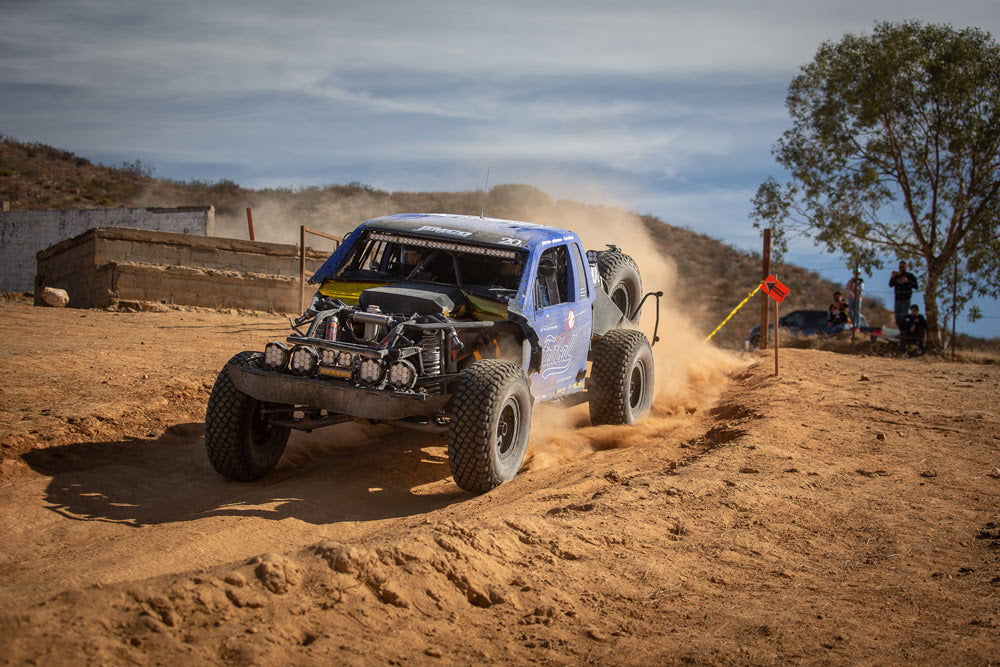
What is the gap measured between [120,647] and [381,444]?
491 centimetres

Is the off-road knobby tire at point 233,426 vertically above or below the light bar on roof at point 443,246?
below

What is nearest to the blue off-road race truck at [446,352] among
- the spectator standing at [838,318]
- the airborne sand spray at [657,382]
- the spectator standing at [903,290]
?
the airborne sand spray at [657,382]

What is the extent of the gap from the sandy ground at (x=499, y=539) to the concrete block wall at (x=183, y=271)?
7.52 meters

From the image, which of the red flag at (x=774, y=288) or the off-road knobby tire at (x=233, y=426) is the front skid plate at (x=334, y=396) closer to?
the off-road knobby tire at (x=233, y=426)

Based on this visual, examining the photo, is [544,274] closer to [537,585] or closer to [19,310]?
[537,585]

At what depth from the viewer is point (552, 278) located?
8.20 meters

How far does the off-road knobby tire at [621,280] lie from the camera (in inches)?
395

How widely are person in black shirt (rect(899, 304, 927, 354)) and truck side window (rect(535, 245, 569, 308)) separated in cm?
1432

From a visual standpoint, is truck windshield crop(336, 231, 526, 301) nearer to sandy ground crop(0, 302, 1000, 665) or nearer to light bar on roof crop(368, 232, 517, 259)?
light bar on roof crop(368, 232, 517, 259)

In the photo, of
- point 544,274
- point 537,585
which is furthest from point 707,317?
point 537,585

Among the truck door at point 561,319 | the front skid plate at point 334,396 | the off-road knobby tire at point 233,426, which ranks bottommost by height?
the off-road knobby tire at point 233,426

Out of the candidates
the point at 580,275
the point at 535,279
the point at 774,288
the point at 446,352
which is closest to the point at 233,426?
the point at 446,352

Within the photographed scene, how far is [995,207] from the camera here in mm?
22500

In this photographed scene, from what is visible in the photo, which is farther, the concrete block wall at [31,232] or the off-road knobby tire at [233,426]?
the concrete block wall at [31,232]
